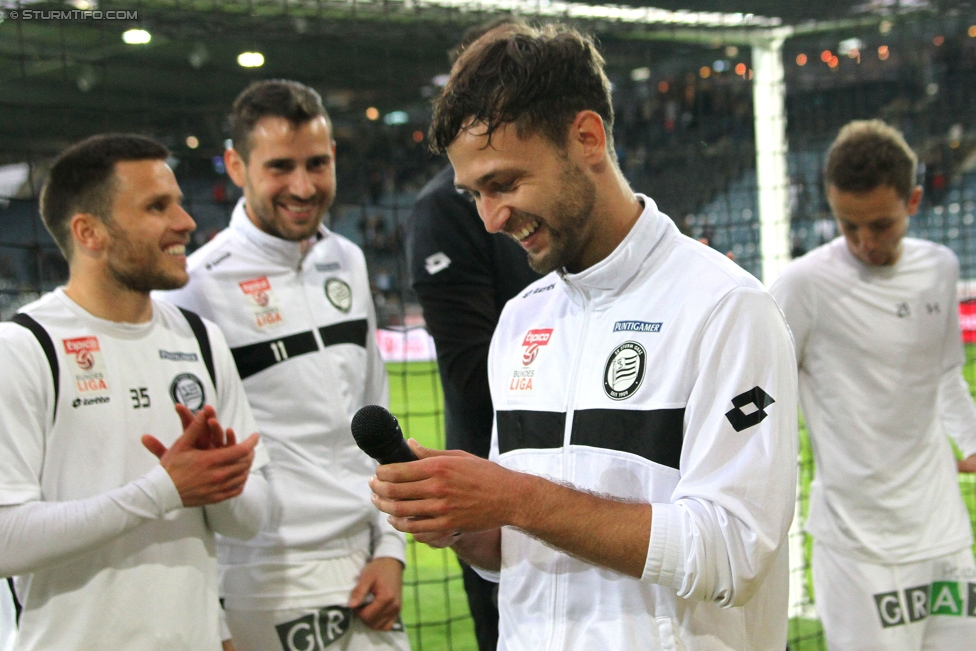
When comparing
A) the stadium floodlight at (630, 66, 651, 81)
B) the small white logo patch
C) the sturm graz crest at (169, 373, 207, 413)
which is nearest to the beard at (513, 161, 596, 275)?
the small white logo patch

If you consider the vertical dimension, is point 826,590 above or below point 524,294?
below

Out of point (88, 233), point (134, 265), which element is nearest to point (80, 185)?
point (88, 233)

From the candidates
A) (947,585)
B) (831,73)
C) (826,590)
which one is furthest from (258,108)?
(831,73)

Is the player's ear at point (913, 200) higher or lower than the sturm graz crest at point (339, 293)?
higher

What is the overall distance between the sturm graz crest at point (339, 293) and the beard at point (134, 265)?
0.60m

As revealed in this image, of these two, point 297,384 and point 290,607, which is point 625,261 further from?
point 290,607

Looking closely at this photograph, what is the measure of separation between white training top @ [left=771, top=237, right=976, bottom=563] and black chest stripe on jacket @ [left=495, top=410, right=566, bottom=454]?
168cm

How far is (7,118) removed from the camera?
14.7 m

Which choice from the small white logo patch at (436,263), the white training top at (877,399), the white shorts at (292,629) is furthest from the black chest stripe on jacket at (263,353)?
the white training top at (877,399)

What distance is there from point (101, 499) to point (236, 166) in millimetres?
1329

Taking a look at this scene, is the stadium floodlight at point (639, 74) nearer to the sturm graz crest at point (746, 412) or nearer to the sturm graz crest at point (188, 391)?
the sturm graz crest at point (188, 391)

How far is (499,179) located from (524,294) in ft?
1.47

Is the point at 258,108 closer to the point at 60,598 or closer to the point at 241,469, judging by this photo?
the point at 241,469

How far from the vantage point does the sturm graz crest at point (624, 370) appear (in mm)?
1806
